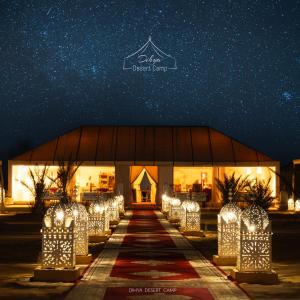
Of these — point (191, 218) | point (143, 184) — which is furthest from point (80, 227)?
point (143, 184)

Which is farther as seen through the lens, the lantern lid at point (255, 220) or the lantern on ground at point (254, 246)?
the lantern lid at point (255, 220)

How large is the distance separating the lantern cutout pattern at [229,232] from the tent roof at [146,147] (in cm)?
2897

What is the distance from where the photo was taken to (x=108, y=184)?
44.2m

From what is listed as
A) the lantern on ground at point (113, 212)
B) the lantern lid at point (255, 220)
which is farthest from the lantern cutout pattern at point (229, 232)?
the lantern on ground at point (113, 212)

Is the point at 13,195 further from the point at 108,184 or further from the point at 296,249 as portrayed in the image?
the point at 296,249

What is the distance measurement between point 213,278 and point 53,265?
2.36 meters

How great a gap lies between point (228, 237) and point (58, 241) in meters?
3.40

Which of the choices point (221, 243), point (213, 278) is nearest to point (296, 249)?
point (221, 243)

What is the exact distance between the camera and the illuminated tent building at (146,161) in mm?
41594

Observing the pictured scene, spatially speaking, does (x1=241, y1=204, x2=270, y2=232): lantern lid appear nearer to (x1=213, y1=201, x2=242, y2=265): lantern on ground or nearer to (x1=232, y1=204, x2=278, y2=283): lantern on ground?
(x1=232, y1=204, x2=278, y2=283): lantern on ground

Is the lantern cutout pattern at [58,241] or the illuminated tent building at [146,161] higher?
the illuminated tent building at [146,161]

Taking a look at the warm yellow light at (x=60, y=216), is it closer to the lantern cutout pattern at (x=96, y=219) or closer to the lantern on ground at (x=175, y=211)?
the lantern cutout pattern at (x=96, y=219)

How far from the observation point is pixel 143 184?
44.1 m

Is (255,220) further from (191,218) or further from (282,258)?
(191,218)
